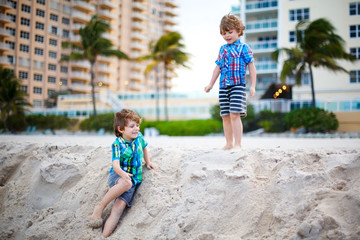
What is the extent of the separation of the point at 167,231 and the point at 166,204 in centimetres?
31

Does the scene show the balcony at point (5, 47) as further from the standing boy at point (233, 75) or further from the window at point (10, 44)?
the standing boy at point (233, 75)

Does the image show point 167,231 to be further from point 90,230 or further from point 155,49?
point 155,49

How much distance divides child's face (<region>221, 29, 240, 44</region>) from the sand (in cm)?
148

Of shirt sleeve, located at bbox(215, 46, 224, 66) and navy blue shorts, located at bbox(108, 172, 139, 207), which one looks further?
shirt sleeve, located at bbox(215, 46, 224, 66)

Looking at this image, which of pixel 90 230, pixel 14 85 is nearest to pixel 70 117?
pixel 14 85

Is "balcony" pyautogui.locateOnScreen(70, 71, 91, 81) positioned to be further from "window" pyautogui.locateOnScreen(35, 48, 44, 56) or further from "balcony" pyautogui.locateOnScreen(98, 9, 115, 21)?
"window" pyautogui.locateOnScreen(35, 48, 44, 56)

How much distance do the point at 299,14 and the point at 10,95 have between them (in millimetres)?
25554

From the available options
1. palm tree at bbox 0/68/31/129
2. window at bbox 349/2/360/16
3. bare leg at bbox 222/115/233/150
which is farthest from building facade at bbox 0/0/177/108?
window at bbox 349/2/360/16

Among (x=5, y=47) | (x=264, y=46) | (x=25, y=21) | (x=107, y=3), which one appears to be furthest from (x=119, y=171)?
(x=107, y=3)

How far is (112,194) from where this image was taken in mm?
3105

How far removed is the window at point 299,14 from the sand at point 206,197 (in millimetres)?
27562

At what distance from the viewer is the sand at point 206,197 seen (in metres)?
2.49

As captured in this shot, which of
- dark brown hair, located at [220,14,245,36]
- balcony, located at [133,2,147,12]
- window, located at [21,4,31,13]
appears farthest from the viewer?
balcony, located at [133,2,147,12]

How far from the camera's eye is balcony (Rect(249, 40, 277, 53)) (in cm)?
3103
